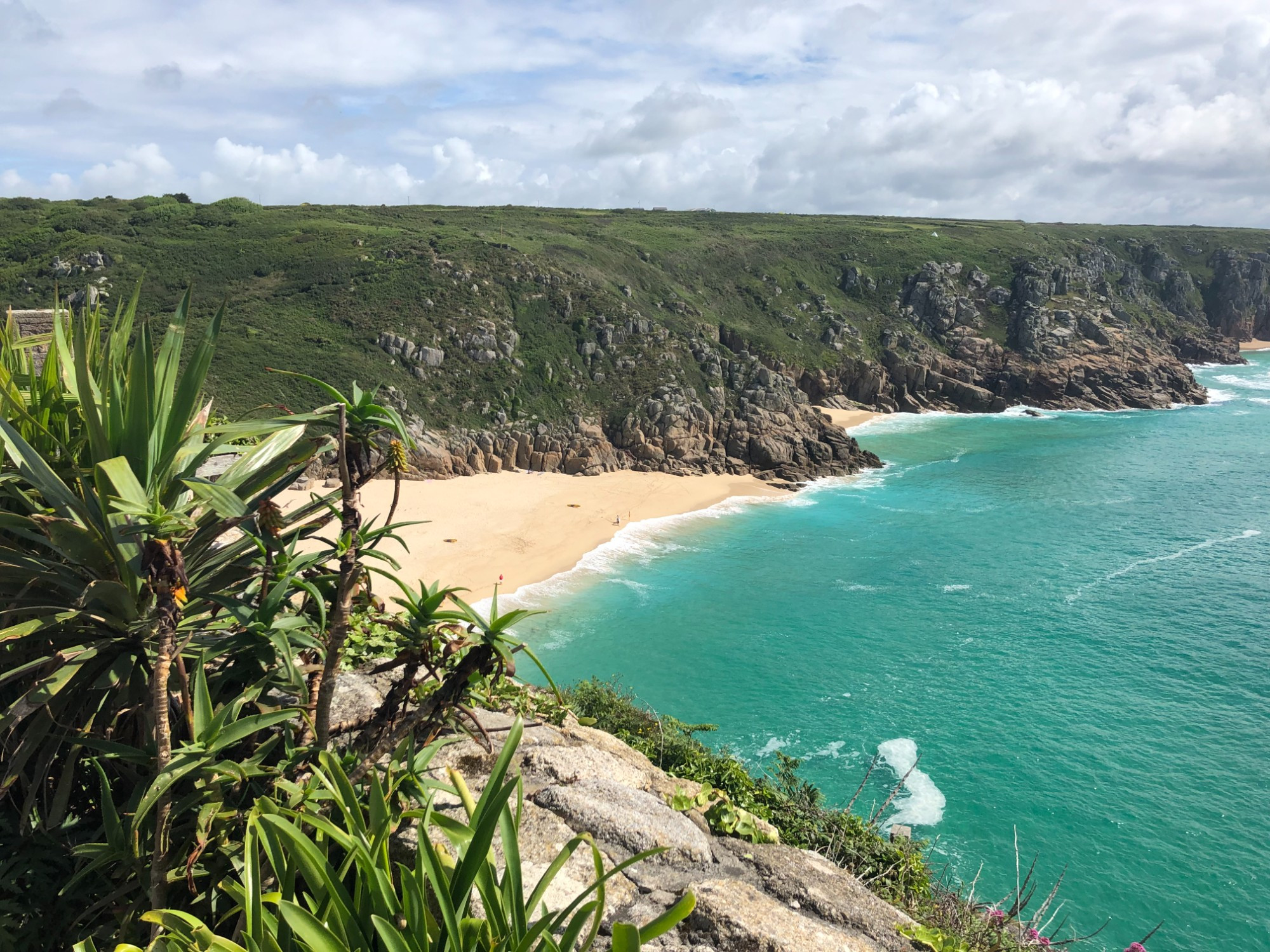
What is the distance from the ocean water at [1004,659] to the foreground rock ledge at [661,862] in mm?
11862

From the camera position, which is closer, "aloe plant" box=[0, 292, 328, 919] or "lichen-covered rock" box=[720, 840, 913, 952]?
"aloe plant" box=[0, 292, 328, 919]

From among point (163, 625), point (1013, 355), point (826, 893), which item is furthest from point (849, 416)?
point (163, 625)

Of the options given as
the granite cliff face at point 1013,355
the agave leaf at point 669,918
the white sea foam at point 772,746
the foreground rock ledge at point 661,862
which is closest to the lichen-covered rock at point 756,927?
the foreground rock ledge at point 661,862

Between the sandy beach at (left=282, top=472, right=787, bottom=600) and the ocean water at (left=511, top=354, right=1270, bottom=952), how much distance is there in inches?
66.8

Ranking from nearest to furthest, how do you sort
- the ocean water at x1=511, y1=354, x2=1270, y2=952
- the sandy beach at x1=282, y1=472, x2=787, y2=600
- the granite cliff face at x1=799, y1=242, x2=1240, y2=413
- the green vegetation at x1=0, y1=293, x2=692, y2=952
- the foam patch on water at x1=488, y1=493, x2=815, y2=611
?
the green vegetation at x1=0, y1=293, x2=692, y2=952, the ocean water at x1=511, y1=354, x2=1270, y2=952, the foam patch on water at x1=488, y1=493, x2=815, y2=611, the sandy beach at x1=282, y1=472, x2=787, y2=600, the granite cliff face at x1=799, y1=242, x2=1240, y2=413

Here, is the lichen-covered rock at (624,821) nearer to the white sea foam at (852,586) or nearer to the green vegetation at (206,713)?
the green vegetation at (206,713)

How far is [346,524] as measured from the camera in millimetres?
3270

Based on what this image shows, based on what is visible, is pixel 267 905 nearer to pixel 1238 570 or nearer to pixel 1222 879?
pixel 1222 879

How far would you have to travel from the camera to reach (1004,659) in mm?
23109

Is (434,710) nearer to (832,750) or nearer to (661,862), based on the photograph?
(661,862)

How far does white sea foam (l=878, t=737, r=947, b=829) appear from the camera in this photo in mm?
Answer: 16062

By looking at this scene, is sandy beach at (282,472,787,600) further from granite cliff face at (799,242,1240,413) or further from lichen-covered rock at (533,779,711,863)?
granite cliff face at (799,242,1240,413)

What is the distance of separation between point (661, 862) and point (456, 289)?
49.0m

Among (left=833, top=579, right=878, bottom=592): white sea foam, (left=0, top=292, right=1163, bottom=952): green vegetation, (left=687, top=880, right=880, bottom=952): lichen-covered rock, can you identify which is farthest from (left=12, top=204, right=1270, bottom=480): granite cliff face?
(left=687, top=880, right=880, bottom=952): lichen-covered rock
